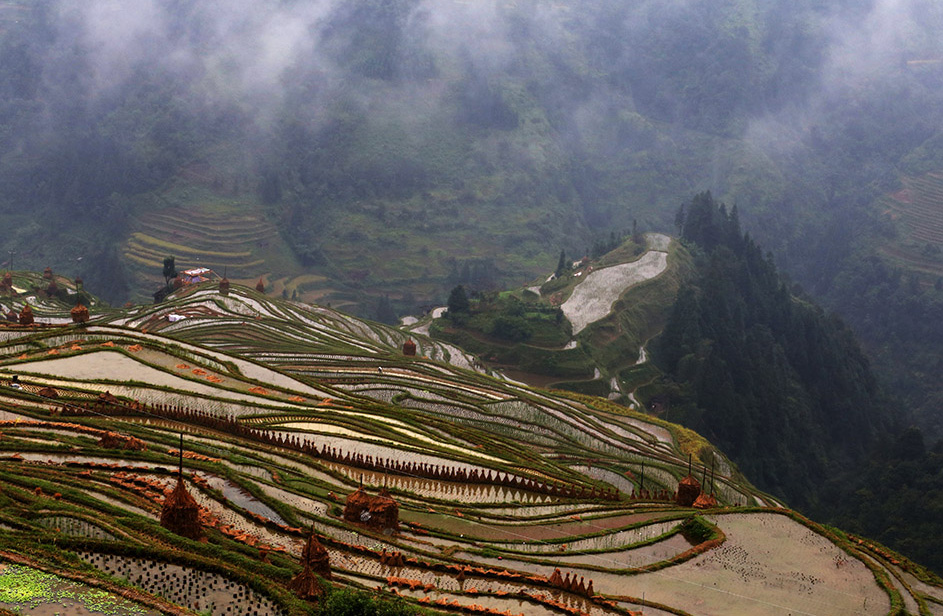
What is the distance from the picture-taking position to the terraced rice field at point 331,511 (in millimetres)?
19688

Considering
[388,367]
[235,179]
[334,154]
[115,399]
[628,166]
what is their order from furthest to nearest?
[628,166], [334,154], [235,179], [388,367], [115,399]

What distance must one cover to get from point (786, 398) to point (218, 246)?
78.7 metres

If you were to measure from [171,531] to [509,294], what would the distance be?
73.3 metres

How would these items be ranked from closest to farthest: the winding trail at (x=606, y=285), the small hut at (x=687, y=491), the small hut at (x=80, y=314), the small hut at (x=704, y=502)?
the small hut at (x=704, y=502) < the small hut at (x=687, y=491) < the small hut at (x=80, y=314) < the winding trail at (x=606, y=285)

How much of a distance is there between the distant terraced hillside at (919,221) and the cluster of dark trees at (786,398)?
121ft

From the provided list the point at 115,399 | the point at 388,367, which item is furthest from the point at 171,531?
the point at 388,367

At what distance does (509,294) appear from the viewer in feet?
304

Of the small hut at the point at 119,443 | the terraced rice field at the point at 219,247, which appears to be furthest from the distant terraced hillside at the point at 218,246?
the small hut at the point at 119,443

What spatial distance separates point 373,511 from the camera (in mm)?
24469

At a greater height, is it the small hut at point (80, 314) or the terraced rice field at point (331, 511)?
the small hut at point (80, 314)

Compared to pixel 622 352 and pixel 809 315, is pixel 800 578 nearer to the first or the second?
pixel 622 352

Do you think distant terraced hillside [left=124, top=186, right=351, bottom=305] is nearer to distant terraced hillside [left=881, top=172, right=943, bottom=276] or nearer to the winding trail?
the winding trail

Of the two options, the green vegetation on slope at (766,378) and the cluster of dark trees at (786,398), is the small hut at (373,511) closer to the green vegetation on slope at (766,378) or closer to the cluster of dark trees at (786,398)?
the cluster of dark trees at (786,398)

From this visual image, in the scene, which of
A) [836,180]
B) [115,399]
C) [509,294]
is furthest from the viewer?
[836,180]
